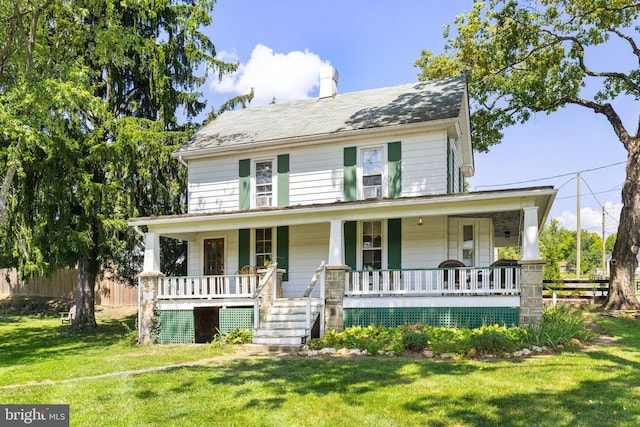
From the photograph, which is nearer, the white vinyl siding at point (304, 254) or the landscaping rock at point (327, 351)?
the landscaping rock at point (327, 351)

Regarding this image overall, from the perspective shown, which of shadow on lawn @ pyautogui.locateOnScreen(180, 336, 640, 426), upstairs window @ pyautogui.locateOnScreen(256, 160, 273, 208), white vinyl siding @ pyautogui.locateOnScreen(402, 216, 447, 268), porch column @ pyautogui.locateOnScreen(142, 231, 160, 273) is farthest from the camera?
upstairs window @ pyautogui.locateOnScreen(256, 160, 273, 208)

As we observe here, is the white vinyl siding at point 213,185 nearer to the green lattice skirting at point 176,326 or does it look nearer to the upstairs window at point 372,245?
the green lattice skirting at point 176,326

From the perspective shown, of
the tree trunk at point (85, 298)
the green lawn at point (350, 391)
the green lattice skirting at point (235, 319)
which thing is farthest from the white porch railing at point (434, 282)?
the tree trunk at point (85, 298)

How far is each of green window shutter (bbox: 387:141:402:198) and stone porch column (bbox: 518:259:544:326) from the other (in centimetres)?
387

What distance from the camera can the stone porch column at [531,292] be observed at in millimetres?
9484

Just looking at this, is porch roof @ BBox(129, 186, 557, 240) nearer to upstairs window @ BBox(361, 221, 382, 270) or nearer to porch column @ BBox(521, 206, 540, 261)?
porch column @ BBox(521, 206, 540, 261)

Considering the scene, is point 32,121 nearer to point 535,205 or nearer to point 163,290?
point 163,290

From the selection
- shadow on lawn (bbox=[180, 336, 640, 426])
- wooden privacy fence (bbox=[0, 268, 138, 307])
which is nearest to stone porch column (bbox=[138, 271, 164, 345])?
shadow on lawn (bbox=[180, 336, 640, 426])

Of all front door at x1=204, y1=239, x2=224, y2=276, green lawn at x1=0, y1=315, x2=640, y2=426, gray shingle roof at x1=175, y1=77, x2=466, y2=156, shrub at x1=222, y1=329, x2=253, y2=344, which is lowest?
shrub at x1=222, y1=329, x2=253, y2=344

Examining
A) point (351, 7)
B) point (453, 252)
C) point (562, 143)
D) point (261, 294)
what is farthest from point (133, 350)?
point (562, 143)

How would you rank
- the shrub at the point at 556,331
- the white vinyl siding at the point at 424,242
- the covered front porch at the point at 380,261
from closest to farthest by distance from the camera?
the shrub at the point at 556,331 < the covered front porch at the point at 380,261 < the white vinyl siding at the point at 424,242

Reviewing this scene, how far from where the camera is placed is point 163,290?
12195 millimetres

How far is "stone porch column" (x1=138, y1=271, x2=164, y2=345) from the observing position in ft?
38.9

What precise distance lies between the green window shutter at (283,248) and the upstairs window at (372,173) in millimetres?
2475
